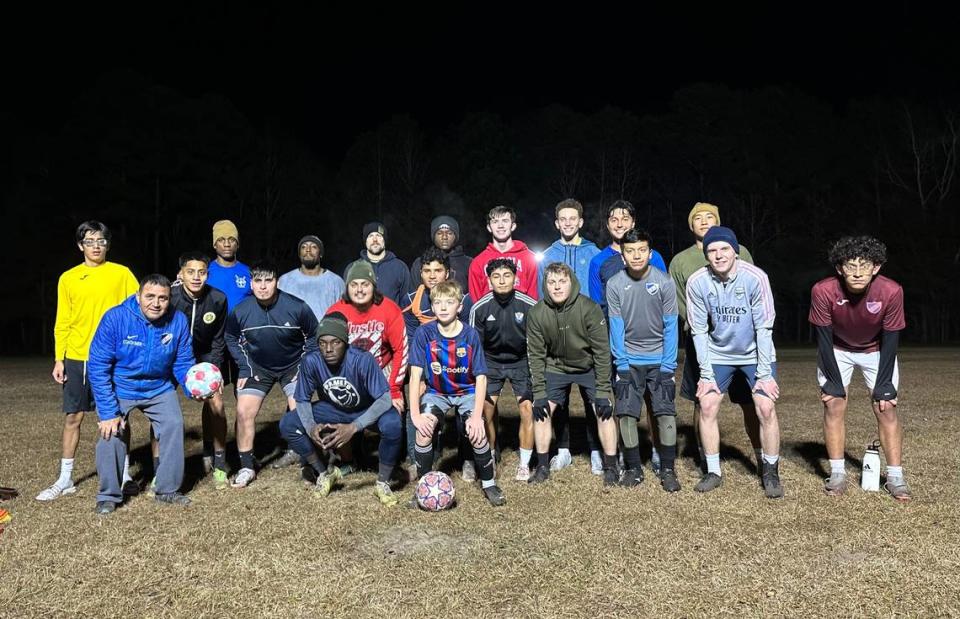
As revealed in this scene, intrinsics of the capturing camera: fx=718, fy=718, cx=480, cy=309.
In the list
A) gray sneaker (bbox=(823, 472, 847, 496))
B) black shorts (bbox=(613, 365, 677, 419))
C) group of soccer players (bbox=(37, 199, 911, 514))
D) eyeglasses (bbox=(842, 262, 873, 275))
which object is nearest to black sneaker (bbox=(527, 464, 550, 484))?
group of soccer players (bbox=(37, 199, 911, 514))

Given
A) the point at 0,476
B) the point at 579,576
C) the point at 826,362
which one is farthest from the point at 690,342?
the point at 0,476

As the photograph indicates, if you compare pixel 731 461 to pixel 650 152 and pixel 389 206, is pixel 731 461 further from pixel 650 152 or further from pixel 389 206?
pixel 650 152

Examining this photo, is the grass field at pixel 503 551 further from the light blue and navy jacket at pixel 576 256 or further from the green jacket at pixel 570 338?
the light blue and navy jacket at pixel 576 256

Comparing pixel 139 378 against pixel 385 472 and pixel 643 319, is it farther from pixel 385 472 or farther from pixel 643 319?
pixel 643 319

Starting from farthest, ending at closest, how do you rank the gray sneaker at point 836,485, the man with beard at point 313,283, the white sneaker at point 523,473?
the man with beard at point 313,283 → the white sneaker at point 523,473 → the gray sneaker at point 836,485

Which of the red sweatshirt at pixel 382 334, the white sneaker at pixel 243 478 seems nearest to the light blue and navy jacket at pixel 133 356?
the white sneaker at pixel 243 478

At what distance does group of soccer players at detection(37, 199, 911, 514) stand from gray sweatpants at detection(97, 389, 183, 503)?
0.02 metres

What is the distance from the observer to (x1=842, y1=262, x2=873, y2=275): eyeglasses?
18.5ft

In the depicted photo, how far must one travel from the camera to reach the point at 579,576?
4277mm

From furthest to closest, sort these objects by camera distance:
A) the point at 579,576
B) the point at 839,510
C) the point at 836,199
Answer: the point at 836,199 < the point at 839,510 < the point at 579,576

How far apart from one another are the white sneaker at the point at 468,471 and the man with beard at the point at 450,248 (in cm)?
188

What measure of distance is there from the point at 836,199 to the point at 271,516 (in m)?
40.9

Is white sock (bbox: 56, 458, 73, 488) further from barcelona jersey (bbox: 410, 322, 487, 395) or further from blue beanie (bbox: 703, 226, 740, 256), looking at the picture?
blue beanie (bbox: 703, 226, 740, 256)

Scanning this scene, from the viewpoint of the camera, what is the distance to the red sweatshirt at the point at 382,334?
265 inches
